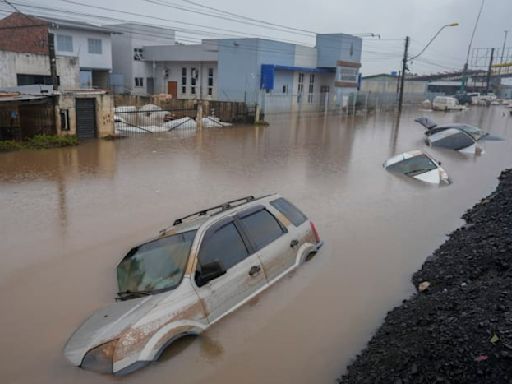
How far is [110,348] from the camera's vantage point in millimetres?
4688

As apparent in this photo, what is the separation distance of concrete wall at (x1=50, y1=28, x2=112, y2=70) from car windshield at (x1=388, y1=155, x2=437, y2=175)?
3291 cm

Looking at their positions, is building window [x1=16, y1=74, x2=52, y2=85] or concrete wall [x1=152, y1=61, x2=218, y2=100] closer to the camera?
building window [x1=16, y1=74, x2=52, y2=85]

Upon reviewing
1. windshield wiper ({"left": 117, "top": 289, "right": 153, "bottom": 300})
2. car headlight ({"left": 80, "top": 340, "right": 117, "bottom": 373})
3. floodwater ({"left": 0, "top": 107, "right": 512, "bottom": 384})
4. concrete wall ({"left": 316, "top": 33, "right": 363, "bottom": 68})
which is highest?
concrete wall ({"left": 316, "top": 33, "right": 363, "bottom": 68})

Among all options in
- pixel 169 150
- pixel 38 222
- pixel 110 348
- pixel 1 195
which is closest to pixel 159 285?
pixel 110 348

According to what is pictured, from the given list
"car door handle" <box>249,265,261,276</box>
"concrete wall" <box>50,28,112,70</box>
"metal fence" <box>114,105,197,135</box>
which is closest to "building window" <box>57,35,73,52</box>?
"concrete wall" <box>50,28,112,70</box>

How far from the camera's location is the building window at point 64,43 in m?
39.4

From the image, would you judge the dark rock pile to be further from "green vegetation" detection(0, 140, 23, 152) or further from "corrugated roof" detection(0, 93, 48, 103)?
"green vegetation" detection(0, 140, 23, 152)

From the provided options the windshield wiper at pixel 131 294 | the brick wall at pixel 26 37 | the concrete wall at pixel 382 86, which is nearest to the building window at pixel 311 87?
the concrete wall at pixel 382 86

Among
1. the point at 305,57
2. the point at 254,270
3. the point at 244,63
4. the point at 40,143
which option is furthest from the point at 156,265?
the point at 305,57

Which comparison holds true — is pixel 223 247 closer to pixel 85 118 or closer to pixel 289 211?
pixel 289 211

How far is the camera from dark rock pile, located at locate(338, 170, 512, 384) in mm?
3995

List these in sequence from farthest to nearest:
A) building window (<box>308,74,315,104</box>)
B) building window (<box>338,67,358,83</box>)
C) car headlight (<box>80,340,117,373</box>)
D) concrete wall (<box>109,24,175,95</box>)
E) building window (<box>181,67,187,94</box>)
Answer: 1. building window (<box>338,67,358,83</box>)
2. concrete wall (<box>109,24,175,95</box>)
3. building window (<box>308,74,315,104</box>)
4. building window (<box>181,67,187,94</box>)
5. car headlight (<box>80,340,117,373</box>)

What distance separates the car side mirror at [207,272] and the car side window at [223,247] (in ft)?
0.19

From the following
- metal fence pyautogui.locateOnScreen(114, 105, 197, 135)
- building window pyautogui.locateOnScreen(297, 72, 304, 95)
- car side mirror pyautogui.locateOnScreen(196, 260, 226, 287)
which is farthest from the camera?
building window pyautogui.locateOnScreen(297, 72, 304, 95)
